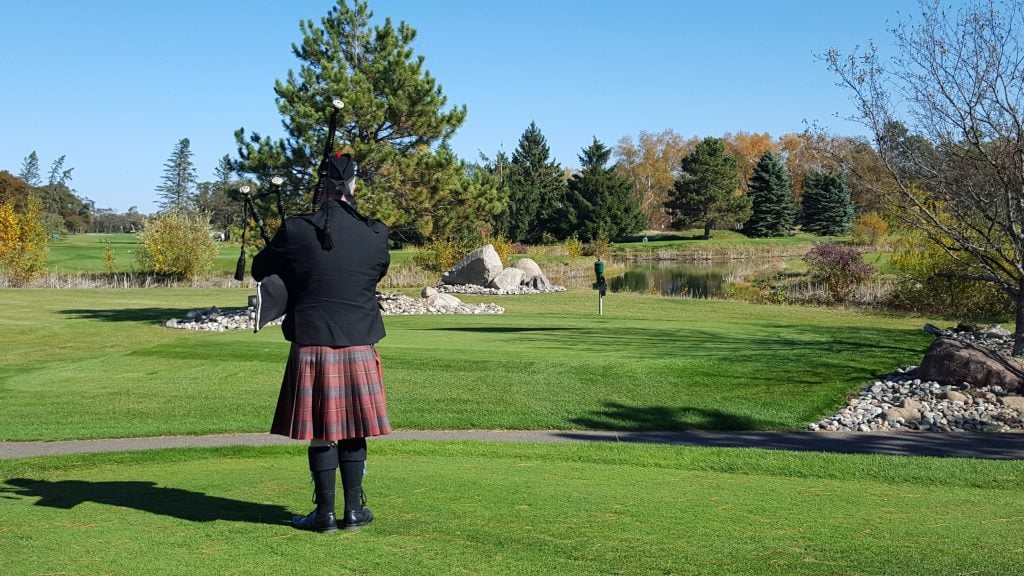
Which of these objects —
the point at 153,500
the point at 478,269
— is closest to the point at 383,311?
the point at 478,269

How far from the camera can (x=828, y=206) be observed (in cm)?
8494

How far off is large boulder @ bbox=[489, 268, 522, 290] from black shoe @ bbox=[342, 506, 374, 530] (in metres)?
32.3

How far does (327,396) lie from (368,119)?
64.8 feet

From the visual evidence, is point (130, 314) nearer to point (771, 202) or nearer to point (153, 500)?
point (153, 500)

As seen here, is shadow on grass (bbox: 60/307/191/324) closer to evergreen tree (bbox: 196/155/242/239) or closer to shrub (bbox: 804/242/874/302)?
shrub (bbox: 804/242/874/302)

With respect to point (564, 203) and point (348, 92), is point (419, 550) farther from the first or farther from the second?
point (564, 203)

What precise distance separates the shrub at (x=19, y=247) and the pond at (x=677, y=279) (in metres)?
26.1

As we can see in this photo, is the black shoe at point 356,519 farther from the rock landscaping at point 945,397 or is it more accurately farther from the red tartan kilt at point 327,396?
the rock landscaping at point 945,397

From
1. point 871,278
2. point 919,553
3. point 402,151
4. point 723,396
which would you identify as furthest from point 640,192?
point 919,553

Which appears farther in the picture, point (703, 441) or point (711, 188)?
point (711, 188)

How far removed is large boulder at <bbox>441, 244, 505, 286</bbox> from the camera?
38000mm

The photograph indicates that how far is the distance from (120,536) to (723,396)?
9222mm

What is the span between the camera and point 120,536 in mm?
5094

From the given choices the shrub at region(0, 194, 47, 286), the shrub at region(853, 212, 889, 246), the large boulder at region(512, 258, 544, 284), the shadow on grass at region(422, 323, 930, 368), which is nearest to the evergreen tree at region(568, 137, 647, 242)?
the shrub at region(853, 212, 889, 246)
